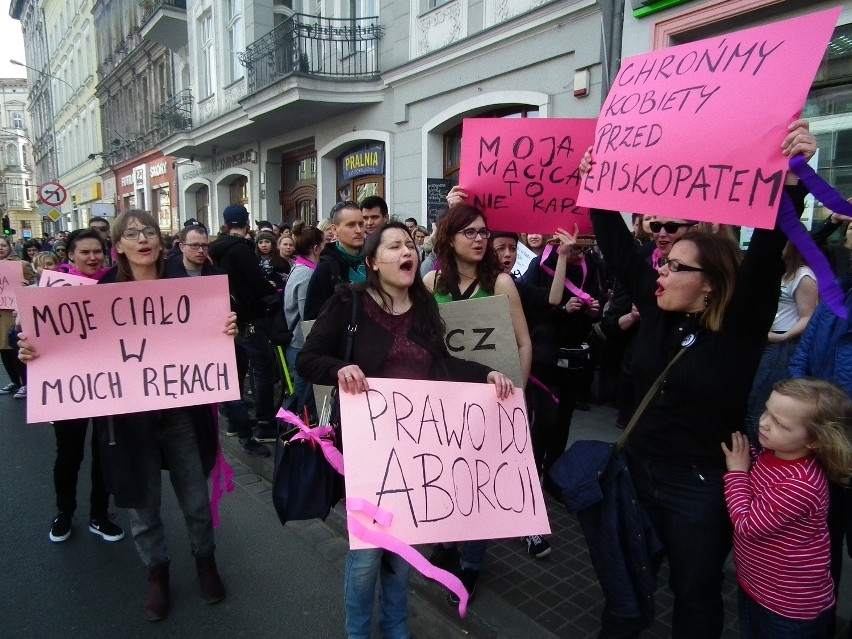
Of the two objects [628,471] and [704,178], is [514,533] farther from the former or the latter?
[704,178]

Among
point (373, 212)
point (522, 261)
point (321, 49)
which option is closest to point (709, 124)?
point (522, 261)

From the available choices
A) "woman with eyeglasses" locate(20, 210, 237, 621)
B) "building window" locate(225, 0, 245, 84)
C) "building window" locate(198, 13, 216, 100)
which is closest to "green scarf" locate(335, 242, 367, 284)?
"woman with eyeglasses" locate(20, 210, 237, 621)

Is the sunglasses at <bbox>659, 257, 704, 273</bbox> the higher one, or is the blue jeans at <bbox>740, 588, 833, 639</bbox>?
the sunglasses at <bbox>659, 257, 704, 273</bbox>

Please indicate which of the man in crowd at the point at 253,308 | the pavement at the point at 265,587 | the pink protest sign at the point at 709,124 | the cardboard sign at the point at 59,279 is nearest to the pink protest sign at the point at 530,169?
the pink protest sign at the point at 709,124

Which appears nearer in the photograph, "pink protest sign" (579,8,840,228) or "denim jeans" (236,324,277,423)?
"pink protest sign" (579,8,840,228)

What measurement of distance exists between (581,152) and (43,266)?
5.75m

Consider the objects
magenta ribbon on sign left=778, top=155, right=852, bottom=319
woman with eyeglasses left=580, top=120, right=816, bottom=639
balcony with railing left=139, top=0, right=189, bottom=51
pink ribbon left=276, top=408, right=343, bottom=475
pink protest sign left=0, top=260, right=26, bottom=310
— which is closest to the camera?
magenta ribbon on sign left=778, top=155, right=852, bottom=319

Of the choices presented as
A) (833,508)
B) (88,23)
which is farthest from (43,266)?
(88,23)

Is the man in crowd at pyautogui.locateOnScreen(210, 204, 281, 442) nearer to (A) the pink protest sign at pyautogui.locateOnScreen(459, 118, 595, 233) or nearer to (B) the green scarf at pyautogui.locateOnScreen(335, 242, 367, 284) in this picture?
(B) the green scarf at pyautogui.locateOnScreen(335, 242, 367, 284)

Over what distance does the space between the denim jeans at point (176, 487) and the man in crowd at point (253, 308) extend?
5.92 ft

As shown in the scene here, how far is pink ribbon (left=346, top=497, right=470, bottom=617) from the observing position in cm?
183

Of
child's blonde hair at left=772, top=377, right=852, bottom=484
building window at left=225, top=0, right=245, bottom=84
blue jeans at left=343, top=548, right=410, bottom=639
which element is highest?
building window at left=225, top=0, right=245, bottom=84

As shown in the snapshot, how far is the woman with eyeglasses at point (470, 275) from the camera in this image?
265cm

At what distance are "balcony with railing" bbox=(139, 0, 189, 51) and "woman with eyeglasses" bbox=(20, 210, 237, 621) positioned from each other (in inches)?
700
